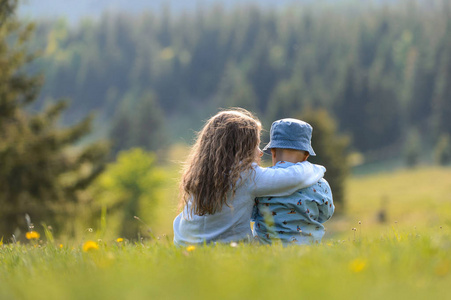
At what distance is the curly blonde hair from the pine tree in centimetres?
1469

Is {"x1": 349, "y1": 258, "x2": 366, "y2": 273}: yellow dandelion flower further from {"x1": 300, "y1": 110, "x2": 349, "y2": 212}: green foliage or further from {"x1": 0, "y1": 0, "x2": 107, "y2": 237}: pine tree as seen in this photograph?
{"x1": 300, "y1": 110, "x2": 349, "y2": 212}: green foliage

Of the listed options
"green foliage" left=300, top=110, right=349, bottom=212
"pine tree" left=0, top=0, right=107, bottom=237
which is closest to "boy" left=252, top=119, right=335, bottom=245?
"pine tree" left=0, top=0, right=107, bottom=237

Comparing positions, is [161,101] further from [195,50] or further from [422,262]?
[422,262]

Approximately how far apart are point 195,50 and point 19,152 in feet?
375

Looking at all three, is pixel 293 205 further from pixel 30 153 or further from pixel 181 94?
pixel 181 94

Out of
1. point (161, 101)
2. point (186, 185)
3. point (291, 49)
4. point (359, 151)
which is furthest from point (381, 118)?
point (186, 185)

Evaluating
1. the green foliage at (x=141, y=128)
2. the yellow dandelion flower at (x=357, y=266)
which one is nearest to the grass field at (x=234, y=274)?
the yellow dandelion flower at (x=357, y=266)

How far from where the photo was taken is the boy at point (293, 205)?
469 cm

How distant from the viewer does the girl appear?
15.0 feet

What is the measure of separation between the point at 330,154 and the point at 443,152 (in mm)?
30736

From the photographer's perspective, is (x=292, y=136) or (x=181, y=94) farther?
(x=181, y=94)

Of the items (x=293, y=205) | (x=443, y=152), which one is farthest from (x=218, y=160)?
(x=443, y=152)

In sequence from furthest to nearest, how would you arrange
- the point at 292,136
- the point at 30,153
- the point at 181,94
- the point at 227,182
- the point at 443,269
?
the point at 181,94 → the point at 30,153 → the point at 292,136 → the point at 227,182 → the point at 443,269

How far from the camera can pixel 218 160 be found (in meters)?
4.62
